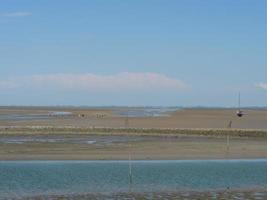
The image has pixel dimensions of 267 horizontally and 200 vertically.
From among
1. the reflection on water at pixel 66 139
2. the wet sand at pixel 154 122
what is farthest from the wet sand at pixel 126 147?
the wet sand at pixel 154 122

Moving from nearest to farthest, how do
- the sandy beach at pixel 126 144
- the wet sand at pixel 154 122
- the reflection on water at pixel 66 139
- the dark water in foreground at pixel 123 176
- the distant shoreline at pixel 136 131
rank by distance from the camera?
1. the dark water in foreground at pixel 123 176
2. the sandy beach at pixel 126 144
3. the reflection on water at pixel 66 139
4. the distant shoreline at pixel 136 131
5. the wet sand at pixel 154 122

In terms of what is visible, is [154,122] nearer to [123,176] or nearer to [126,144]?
[126,144]

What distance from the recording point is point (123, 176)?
29.4 m

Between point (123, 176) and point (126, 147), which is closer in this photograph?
point (123, 176)

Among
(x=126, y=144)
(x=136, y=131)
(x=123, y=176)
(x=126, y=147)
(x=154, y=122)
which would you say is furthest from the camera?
(x=154, y=122)

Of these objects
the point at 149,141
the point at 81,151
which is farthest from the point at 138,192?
the point at 149,141

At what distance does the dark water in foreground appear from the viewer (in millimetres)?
25594

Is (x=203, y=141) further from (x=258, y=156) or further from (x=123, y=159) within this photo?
(x=123, y=159)

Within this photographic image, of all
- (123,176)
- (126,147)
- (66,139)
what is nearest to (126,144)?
(126,147)

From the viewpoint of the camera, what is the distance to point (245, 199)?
894 inches

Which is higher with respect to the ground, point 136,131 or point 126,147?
point 136,131

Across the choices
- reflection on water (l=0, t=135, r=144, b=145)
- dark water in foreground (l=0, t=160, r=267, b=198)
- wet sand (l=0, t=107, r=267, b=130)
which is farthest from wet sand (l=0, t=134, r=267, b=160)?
wet sand (l=0, t=107, r=267, b=130)

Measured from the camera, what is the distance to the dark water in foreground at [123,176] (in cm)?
2559

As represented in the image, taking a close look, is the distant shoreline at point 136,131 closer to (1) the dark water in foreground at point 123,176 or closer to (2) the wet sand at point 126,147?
(2) the wet sand at point 126,147
